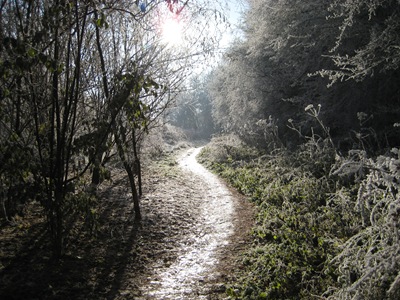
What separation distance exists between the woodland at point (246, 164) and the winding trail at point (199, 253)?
1.83 ft

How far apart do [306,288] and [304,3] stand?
8.33 metres

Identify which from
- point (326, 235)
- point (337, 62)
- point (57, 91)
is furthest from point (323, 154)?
point (57, 91)

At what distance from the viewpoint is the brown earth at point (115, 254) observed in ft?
15.4

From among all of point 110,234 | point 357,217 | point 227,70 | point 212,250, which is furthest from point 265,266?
point 227,70

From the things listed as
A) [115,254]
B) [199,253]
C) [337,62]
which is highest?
[337,62]

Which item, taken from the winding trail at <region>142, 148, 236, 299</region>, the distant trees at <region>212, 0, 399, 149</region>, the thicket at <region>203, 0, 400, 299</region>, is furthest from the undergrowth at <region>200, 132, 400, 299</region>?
the distant trees at <region>212, 0, 399, 149</region>

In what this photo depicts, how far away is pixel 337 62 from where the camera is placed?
8.47m

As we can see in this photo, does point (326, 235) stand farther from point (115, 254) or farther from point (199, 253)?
point (115, 254)

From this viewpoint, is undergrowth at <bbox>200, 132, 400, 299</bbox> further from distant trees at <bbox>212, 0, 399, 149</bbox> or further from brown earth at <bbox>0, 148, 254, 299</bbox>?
distant trees at <bbox>212, 0, 399, 149</bbox>

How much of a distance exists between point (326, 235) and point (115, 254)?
12.7ft

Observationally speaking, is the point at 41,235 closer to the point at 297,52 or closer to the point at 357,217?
the point at 357,217

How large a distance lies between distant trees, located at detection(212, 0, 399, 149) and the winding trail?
3490mm

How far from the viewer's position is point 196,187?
1180 centimetres

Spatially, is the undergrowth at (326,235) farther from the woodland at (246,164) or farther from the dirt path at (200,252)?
the dirt path at (200,252)
